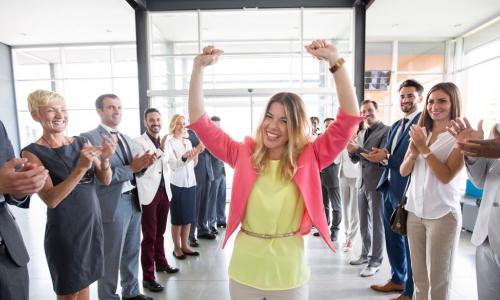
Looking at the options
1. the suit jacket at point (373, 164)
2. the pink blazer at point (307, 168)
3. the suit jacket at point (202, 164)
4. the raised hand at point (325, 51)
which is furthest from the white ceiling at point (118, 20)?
the pink blazer at point (307, 168)

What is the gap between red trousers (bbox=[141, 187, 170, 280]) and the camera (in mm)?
3064

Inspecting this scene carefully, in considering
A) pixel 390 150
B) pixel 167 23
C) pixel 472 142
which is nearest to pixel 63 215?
pixel 472 142

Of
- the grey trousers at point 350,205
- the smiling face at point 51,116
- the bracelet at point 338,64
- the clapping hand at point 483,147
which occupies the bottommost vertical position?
the grey trousers at point 350,205

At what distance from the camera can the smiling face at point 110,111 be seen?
2.47 metres

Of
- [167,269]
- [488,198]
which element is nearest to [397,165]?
[488,198]

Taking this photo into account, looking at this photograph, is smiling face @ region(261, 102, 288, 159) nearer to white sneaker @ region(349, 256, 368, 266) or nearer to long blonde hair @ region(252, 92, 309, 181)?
long blonde hair @ region(252, 92, 309, 181)

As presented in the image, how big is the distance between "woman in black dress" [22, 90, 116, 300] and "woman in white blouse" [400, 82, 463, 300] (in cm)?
224

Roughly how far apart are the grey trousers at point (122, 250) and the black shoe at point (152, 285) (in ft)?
0.80

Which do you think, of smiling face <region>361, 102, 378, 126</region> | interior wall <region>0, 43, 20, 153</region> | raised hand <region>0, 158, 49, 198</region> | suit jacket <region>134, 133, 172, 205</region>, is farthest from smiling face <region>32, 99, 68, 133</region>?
interior wall <region>0, 43, 20, 153</region>

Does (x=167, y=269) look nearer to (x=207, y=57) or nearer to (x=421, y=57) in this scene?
(x=207, y=57)

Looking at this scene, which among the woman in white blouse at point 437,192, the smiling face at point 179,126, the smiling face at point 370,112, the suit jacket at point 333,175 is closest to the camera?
the woman in white blouse at point 437,192

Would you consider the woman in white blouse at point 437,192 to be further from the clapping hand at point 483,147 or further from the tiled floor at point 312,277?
the tiled floor at point 312,277

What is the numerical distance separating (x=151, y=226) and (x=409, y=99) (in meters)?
2.92

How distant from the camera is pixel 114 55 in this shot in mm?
8914
